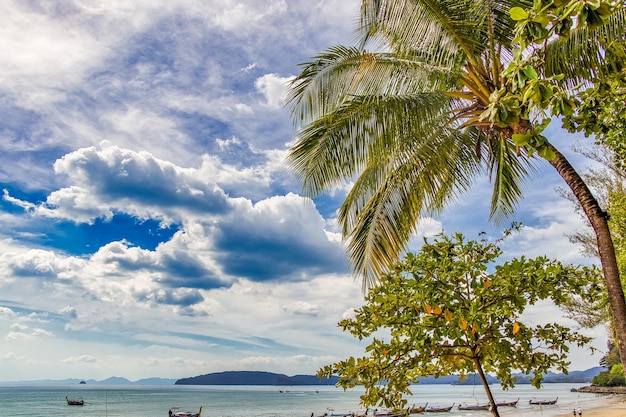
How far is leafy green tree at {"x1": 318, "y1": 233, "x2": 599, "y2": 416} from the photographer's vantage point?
3520mm

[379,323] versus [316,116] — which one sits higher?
[316,116]

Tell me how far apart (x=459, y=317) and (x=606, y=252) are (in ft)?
8.04

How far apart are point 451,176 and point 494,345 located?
4.76 metres

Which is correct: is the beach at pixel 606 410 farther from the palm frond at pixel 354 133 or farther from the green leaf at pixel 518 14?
the green leaf at pixel 518 14

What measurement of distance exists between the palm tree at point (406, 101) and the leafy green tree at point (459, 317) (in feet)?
5.77

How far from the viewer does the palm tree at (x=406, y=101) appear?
19.5 ft

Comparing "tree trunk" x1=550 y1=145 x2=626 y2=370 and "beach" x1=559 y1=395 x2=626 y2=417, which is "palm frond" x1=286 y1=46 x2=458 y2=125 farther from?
"beach" x1=559 y1=395 x2=626 y2=417

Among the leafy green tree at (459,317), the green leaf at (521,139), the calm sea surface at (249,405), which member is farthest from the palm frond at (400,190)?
the calm sea surface at (249,405)

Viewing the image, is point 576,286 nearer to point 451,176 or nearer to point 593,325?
point 451,176

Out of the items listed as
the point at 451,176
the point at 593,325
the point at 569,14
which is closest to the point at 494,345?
the point at 569,14

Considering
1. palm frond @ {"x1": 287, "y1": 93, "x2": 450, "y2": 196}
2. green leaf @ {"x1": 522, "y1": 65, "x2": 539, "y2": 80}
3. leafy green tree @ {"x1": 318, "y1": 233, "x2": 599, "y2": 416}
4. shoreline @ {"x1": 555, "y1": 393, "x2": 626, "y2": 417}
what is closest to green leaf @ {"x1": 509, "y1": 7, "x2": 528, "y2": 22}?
green leaf @ {"x1": 522, "y1": 65, "x2": 539, "y2": 80}

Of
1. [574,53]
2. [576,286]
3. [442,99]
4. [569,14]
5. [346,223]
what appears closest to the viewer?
[569,14]

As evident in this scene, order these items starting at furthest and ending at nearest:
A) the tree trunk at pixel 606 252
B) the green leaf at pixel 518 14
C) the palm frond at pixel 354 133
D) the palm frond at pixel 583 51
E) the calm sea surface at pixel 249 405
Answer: the calm sea surface at pixel 249 405, the palm frond at pixel 354 133, the palm frond at pixel 583 51, the tree trunk at pixel 606 252, the green leaf at pixel 518 14

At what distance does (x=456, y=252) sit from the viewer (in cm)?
385
